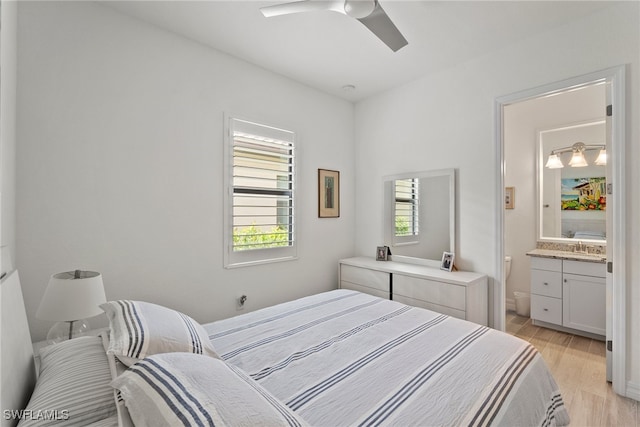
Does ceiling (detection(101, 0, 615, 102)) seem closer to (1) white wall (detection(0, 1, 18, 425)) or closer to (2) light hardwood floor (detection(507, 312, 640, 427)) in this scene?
(1) white wall (detection(0, 1, 18, 425))

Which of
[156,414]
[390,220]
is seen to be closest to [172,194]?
[156,414]

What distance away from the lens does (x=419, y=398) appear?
3.67 feet

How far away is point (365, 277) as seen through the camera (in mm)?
3262

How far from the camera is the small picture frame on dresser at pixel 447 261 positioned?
114 inches

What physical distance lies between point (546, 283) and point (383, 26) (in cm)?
328

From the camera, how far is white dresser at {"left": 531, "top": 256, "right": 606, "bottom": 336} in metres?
2.96

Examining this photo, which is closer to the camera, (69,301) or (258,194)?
(69,301)

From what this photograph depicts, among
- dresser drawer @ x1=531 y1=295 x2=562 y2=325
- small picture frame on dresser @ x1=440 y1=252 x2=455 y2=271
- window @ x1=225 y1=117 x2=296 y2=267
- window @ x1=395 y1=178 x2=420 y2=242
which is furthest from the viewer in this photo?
window @ x1=395 y1=178 x2=420 y2=242

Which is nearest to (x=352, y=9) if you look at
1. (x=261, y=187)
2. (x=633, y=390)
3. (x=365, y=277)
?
(x=261, y=187)

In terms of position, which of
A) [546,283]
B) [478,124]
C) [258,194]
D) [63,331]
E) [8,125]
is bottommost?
[546,283]

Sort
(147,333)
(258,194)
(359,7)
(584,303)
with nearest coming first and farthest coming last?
(147,333)
(359,7)
(258,194)
(584,303)

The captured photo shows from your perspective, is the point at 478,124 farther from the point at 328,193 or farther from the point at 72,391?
the point at 72,391

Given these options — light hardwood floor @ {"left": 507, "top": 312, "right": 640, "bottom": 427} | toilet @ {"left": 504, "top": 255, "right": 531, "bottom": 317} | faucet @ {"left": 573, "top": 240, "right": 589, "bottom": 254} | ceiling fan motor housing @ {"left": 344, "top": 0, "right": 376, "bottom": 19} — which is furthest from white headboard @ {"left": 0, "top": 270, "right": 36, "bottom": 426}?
faucet @ {"left": 573, "top": 240, "right": 589, "bottom": 254}

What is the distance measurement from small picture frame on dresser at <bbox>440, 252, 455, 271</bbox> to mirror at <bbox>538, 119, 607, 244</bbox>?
1.69 m
